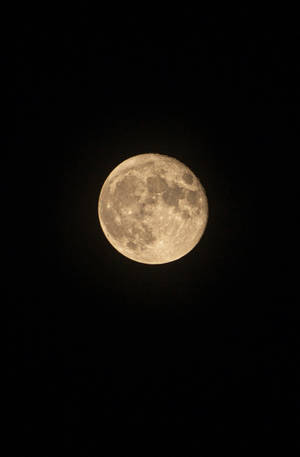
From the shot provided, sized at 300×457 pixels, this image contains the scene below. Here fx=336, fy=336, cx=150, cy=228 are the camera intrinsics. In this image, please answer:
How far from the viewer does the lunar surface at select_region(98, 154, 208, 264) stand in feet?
10.6

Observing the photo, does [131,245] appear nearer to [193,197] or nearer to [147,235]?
[147,235]

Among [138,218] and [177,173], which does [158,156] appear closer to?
[177,173]

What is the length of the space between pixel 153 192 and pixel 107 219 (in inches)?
23.8

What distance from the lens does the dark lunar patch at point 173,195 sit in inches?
127

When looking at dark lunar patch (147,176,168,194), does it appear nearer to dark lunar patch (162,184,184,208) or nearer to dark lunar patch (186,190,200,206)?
dark lunar patch (162,184,184,208)

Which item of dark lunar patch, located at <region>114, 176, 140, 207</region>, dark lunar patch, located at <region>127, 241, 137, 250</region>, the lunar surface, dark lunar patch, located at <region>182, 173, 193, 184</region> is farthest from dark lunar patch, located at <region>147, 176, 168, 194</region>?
dark lunar patch, located at <region>127, 241, 137, 250</region>

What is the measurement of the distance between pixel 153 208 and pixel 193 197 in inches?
18.6

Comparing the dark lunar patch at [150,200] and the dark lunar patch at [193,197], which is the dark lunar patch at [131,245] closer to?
the dark lunar patch at [150,200]

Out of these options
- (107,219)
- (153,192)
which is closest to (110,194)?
(107,219)

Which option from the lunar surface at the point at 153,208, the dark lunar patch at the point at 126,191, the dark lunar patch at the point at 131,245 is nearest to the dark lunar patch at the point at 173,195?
the lunar surface at the point at 153,208

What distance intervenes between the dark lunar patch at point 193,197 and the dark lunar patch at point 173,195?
0.32ft

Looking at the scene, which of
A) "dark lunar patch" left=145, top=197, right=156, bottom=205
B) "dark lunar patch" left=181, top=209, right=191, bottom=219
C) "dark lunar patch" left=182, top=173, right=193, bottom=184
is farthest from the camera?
"dark lunar patch" left=182, top=173, right=193, bottom=184

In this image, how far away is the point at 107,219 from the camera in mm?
3490

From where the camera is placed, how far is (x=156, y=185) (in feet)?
10.6
